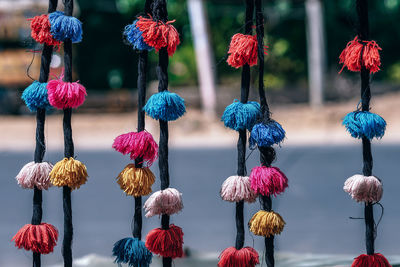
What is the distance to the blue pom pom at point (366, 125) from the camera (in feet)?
5.58

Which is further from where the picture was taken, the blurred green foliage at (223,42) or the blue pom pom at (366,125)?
the blurred green foliage at (223,42)

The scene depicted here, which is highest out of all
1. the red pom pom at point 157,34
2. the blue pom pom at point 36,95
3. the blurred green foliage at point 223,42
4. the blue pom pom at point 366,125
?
the blurred green foliage at point 223,42

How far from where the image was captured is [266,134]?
1.66m

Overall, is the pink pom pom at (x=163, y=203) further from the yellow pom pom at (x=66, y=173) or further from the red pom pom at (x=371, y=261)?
the red pom pom at (x=371, y=261)

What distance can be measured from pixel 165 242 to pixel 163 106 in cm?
38

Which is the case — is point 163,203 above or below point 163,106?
below

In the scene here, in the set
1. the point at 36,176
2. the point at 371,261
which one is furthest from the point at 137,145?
the point at 371,261

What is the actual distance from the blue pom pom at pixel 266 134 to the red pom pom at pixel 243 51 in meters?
0.18

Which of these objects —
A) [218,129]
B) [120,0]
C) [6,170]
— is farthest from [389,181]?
[120,0]

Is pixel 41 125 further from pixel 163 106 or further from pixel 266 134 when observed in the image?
pixel 266 134

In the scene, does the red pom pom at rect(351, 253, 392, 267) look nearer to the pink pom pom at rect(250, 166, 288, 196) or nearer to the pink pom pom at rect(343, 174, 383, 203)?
the pink pom pom at rect(343, 174, 383, 203)

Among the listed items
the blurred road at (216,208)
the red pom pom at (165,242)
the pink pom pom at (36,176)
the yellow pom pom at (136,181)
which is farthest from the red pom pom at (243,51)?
→ the blurred road at (216,208)

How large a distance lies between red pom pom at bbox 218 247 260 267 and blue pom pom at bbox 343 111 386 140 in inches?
17.5

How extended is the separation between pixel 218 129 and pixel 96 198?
6490 millimetres
